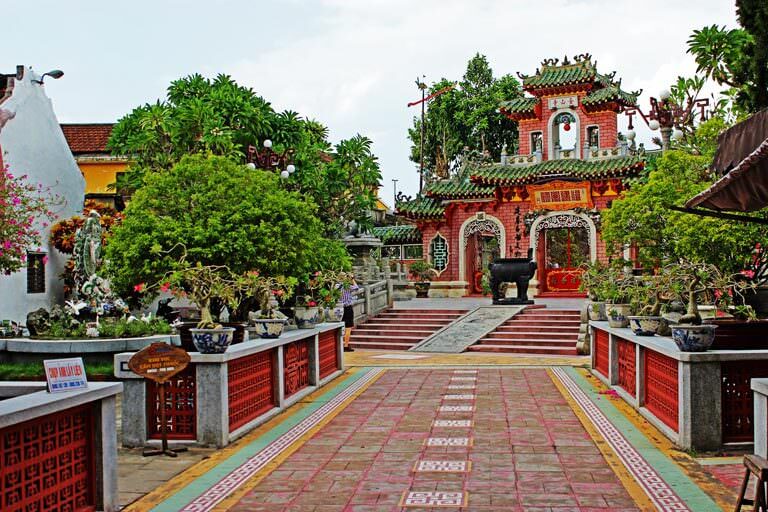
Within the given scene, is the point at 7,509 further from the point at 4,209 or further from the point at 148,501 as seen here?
the point at 4,209

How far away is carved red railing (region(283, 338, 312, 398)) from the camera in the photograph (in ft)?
33.4

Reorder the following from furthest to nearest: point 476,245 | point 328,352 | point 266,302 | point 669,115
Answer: point 476,245
point 669,115
point 328,352
point 266,302

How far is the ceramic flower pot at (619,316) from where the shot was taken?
1132 cm

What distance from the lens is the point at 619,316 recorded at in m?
11.3

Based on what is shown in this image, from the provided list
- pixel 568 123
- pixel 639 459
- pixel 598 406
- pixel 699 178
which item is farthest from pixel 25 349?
pixel 568 123

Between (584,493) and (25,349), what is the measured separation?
353 inches

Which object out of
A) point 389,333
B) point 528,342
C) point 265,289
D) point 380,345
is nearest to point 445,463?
point 265,289

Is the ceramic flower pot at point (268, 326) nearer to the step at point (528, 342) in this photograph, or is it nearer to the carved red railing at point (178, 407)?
the carved red railing at point (178, 407)

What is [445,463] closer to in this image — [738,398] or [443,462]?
[443,462]

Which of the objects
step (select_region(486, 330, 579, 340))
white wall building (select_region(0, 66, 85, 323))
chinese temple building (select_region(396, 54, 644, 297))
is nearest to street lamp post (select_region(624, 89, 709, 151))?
step (select_region(486, 330, 579, 340))

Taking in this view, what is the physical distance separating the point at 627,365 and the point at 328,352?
15.3ft

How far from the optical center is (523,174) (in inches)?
1049

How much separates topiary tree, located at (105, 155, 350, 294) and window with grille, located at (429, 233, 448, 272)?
13531mm

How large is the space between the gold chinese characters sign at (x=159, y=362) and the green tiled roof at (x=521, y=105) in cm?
2216
